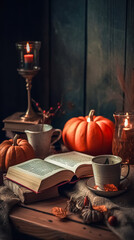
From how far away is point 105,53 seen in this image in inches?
69.7

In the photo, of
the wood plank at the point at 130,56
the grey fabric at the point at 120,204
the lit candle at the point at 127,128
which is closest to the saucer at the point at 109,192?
the grey fabric at the point at 120,204

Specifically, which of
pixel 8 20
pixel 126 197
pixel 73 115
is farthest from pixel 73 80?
pixel 126 197

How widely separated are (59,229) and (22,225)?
0.15 meters

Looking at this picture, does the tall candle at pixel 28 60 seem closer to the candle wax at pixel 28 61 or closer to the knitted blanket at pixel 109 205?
the candle wax at pixel 28 61

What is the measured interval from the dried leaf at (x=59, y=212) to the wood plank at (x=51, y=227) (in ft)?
0.05

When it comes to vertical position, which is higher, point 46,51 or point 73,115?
point 46,51

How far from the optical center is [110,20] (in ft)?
5.59

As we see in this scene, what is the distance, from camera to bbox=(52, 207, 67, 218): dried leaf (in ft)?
Result: 3.51

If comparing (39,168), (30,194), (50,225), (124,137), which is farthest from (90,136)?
(50,225)

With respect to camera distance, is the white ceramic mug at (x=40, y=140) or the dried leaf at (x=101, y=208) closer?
the dried leaf at (x=101, y=208)

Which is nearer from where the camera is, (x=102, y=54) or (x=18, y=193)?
(x=18, y=193)

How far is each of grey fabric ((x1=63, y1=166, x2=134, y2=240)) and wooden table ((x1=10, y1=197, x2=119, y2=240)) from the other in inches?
1.3

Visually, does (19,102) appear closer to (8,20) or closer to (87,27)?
(8,20)

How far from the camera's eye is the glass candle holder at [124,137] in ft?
4.62
